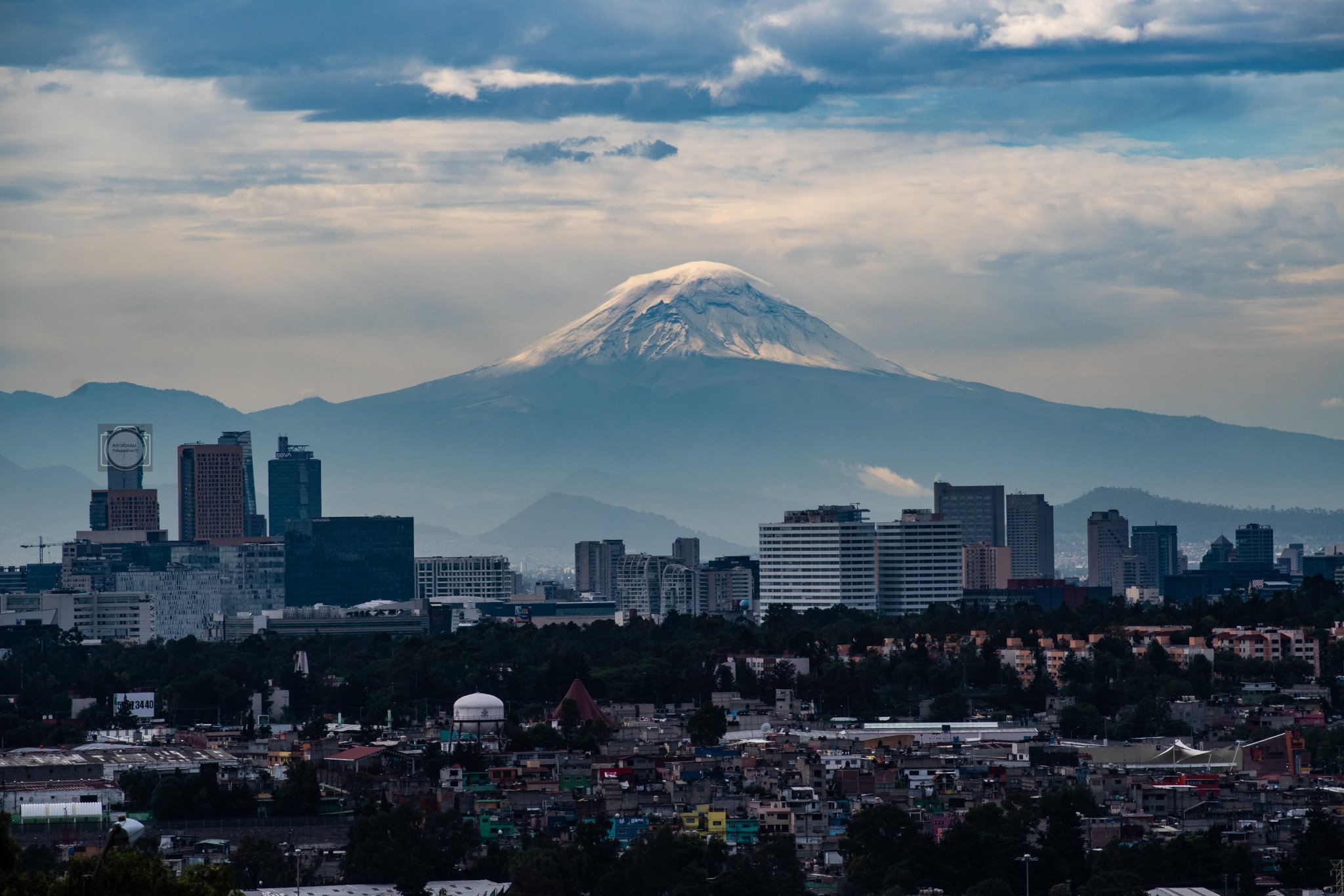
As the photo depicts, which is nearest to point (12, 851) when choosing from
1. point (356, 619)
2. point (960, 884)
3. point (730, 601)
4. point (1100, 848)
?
point (960, 884)

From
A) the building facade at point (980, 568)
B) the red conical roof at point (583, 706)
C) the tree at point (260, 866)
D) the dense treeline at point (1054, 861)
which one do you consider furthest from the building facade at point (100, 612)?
the dense treeline at point (1054, 861)

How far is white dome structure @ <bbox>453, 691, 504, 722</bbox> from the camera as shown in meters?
85.9

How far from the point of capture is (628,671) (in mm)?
100688

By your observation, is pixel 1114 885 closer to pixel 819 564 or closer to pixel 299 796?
pixel 299 796

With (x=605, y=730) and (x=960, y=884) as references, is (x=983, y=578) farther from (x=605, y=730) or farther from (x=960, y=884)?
(x=960, y=884)

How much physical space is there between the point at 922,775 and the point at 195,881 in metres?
47.1

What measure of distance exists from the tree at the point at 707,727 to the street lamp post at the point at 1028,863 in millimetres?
27672

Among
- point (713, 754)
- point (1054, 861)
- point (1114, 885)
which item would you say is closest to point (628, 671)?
point (713, 754)

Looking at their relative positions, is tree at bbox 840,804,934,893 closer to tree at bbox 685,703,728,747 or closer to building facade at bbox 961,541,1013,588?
tree at bbox 685,703,728,747

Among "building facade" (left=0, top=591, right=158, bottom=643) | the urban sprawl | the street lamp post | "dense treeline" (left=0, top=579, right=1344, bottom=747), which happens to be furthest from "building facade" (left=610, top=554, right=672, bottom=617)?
the street lamp post

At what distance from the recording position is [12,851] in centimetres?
2528

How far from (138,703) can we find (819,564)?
7405 centimetres

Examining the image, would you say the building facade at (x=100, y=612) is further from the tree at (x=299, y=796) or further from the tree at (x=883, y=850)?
the tree at (x=883, y=850)

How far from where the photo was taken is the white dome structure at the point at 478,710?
85.9 metres
